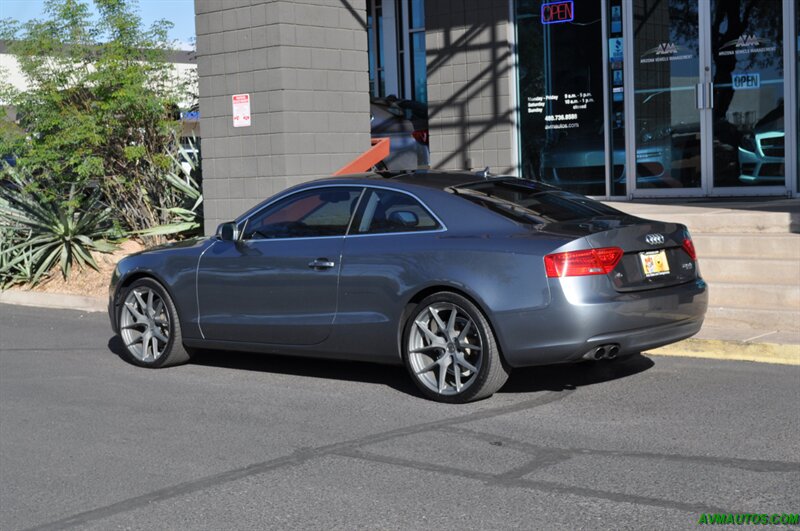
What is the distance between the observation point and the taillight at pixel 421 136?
17000 millimetres

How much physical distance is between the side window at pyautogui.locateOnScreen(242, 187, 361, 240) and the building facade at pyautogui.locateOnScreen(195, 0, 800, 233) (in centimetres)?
510

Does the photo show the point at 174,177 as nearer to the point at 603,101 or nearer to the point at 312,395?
the point at 603,101

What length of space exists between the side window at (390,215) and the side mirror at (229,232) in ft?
3.66

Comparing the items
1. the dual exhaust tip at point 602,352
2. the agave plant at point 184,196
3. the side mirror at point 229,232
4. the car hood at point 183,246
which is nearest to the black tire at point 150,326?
the car hood at point 183,246

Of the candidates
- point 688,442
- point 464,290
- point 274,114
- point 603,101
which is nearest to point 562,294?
point 464,290

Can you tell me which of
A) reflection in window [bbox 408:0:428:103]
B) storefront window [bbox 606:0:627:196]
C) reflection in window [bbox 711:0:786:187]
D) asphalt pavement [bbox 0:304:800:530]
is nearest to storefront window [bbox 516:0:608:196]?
storefront window [bbox 606:0:627:196]

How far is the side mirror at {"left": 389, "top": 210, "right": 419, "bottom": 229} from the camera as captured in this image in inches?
290

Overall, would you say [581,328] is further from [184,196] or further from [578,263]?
[184,196]

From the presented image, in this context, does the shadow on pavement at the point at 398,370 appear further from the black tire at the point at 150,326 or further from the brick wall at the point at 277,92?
the brick wall at the point at 277,92

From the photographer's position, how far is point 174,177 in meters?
14.9

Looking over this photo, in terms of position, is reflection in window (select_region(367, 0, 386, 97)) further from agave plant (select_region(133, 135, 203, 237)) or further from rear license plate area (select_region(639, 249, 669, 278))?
rear license plate area (select_region(639, 249, 669, 278))

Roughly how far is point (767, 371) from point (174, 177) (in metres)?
9.55

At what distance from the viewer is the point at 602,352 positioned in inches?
265

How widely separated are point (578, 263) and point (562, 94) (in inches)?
356
